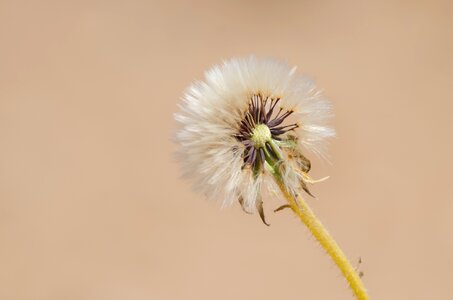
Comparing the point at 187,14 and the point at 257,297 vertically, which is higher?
the point at 187,14

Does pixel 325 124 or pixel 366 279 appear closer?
pixel 325 124

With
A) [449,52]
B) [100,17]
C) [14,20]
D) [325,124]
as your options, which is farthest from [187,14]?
[325,124]

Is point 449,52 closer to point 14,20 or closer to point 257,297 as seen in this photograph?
point 257,297

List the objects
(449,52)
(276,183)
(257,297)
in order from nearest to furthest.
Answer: (276,183) < (257,297) < (449,52)

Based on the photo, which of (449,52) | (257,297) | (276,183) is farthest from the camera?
(449,52)

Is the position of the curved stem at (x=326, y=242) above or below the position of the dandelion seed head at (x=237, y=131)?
below

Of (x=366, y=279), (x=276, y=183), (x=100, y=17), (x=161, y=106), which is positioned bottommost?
(x=366, y=279)
